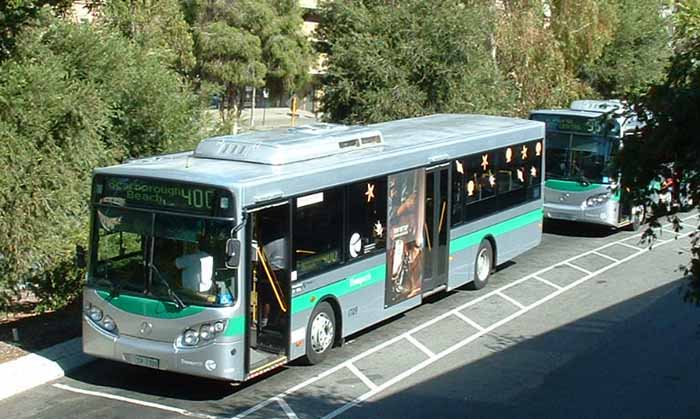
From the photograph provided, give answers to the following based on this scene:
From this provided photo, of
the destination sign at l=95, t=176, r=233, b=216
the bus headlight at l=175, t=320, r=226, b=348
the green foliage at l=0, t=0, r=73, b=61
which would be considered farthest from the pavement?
the green foliage at l=0, t=0, r=73, b=61

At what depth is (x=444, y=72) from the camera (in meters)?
24.3

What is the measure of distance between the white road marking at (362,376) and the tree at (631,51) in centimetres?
2807

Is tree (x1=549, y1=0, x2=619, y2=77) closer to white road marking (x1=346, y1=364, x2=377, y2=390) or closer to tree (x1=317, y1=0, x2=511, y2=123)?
tree (x1=317, y1=0, x2=511, y2=123)

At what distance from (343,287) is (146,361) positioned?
3.15m

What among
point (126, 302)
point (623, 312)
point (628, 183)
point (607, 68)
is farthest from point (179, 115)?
point (607, 68)

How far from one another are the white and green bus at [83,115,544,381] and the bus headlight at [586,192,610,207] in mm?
7772

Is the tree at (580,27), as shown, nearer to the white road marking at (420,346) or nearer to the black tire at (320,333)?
the white road marking at (420,346)

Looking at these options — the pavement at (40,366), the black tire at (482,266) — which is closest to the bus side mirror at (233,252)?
the pavement at (40,366)

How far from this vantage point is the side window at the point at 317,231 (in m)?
12.4

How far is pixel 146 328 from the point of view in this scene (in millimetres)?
11422

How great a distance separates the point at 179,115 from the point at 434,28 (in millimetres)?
8326

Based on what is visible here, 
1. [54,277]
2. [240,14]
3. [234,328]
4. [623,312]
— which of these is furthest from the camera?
[240,14]

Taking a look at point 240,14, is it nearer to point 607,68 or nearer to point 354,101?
point 607,68

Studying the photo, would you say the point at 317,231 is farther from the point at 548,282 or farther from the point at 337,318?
the point at 548,282
